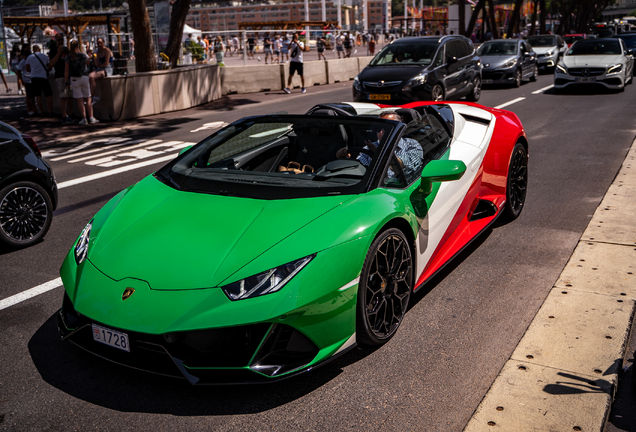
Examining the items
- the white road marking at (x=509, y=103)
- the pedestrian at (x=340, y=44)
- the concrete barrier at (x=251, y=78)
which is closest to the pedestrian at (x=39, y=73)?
the concrete barrier at (x=251, y=78)

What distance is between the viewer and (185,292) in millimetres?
3076

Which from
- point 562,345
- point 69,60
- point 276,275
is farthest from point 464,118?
point 69,60

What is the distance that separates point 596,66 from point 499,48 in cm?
436

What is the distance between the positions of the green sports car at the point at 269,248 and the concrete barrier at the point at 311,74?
16853 millimetres

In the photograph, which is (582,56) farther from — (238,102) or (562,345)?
(562,345)

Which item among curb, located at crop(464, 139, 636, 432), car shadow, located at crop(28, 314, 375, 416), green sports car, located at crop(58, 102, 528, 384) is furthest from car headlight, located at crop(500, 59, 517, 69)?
car shadow, located at crop(28, 314, 375, 416)

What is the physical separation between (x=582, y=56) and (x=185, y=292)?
1800cm

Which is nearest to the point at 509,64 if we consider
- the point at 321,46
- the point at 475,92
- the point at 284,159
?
the point at 475,92

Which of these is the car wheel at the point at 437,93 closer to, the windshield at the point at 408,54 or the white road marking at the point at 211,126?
the windshield at the point at 408,54

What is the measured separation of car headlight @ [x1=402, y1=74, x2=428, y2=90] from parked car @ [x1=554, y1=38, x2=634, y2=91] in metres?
5.37

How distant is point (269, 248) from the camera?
3256 millimetres

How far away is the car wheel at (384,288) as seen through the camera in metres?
3.45

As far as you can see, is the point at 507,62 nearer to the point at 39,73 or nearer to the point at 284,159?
the point at 39,73

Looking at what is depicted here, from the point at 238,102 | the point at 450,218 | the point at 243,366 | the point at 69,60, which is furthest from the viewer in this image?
the point at 238,102
